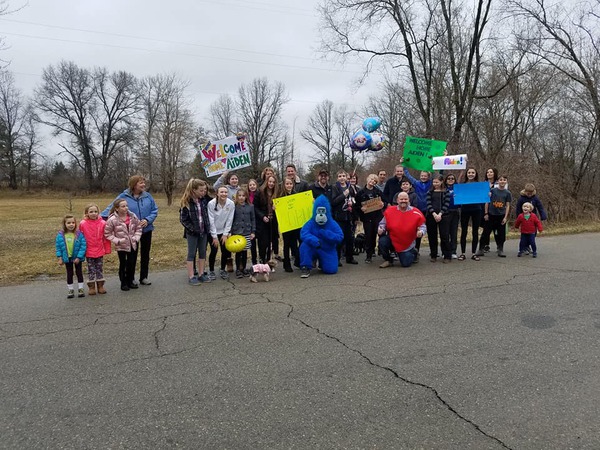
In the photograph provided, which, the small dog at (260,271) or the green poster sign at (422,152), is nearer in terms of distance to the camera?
the small dog at (260,271)

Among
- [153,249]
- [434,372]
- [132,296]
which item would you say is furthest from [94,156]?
[434,372]

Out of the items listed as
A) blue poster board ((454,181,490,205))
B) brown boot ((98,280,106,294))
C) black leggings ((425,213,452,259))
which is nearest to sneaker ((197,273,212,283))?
brown boot ((98,280,106,294))

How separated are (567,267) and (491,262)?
1343mm

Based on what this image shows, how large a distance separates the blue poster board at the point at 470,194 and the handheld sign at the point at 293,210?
11.1 ft

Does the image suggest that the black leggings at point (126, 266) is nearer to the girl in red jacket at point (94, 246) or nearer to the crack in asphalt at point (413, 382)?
the girl in red jacket at point (94, 246)

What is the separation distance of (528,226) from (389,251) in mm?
3438

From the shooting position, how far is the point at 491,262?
867 cm

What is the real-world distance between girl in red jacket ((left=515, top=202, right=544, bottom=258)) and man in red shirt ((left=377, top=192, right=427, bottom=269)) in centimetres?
276

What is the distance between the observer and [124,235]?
6.83 m

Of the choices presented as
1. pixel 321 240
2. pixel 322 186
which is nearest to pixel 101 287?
pixel 321 240

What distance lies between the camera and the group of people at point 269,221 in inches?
266

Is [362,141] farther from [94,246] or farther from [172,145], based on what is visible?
[172,145]

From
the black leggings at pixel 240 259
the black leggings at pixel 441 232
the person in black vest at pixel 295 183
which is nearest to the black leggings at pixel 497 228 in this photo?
the black leggings at pixel 441 232

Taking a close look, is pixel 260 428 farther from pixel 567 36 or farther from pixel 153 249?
pixel 567 36
